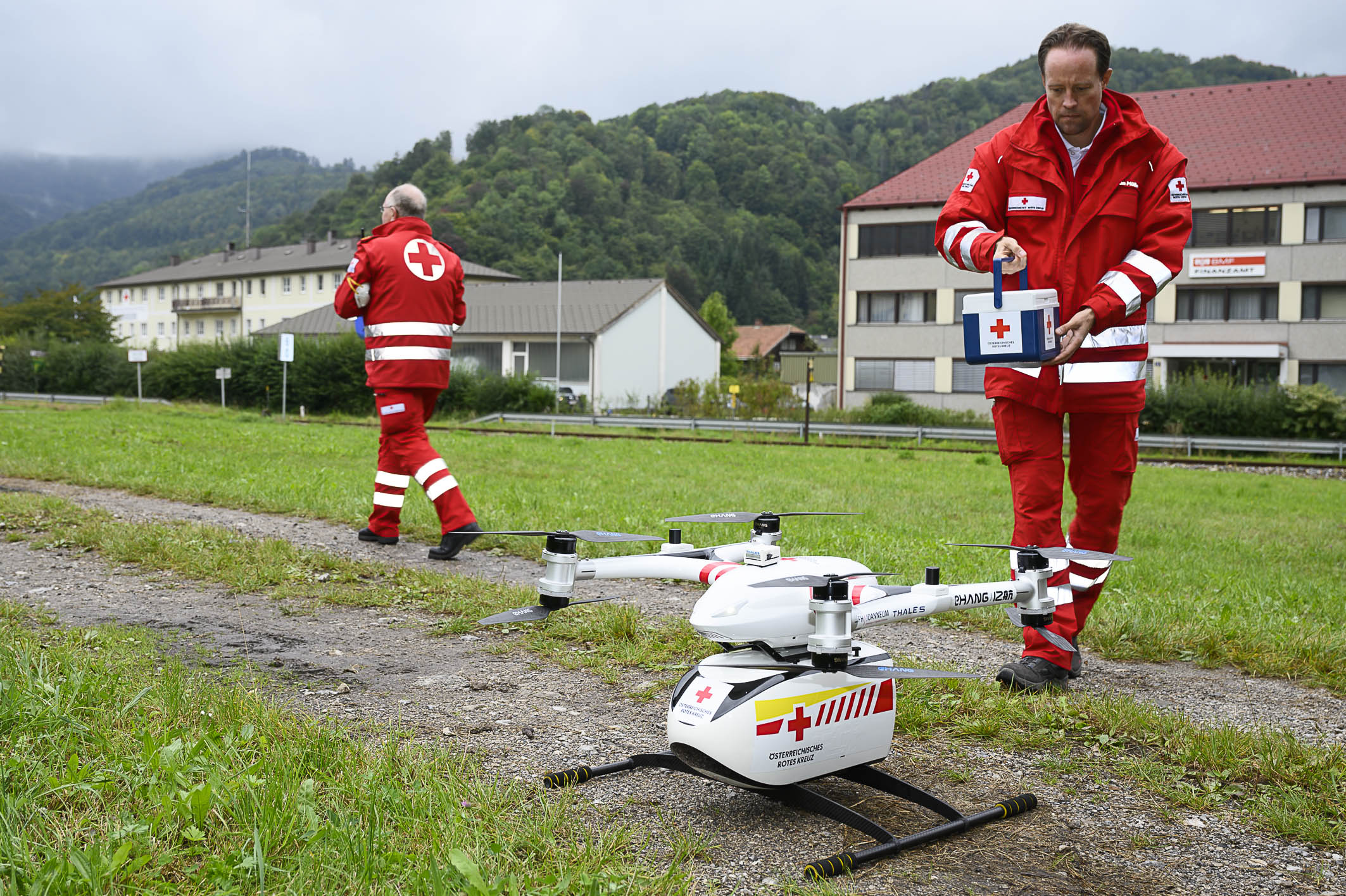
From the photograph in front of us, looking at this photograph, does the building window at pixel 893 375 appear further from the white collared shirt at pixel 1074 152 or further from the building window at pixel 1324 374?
the white collared shirt at pixel 1074 152

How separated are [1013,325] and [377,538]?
→ 15.6 ft

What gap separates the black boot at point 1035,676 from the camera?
3.87m

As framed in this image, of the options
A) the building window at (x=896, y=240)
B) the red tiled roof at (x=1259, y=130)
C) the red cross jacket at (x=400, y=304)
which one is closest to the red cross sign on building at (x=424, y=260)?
the red cross jacket at (x=400, y=304)

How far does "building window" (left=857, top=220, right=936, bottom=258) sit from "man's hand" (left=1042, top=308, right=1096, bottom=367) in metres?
43.9

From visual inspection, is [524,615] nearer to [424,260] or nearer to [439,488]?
[439,488]

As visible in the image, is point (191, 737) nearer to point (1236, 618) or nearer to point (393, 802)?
point (393, 802)

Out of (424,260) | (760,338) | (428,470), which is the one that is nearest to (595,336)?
(760,338)

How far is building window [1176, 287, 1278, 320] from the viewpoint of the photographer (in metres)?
41.0

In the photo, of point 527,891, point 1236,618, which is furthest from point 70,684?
point 1236,618

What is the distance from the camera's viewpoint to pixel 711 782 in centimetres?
304

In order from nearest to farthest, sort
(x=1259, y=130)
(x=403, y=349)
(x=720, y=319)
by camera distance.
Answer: (x=403, y=349) < (x=1259, y=130) < (x=720, y=319)

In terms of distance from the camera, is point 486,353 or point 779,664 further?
point 486,353

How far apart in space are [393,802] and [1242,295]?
150ft

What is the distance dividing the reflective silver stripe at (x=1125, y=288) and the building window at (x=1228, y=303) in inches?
1694
